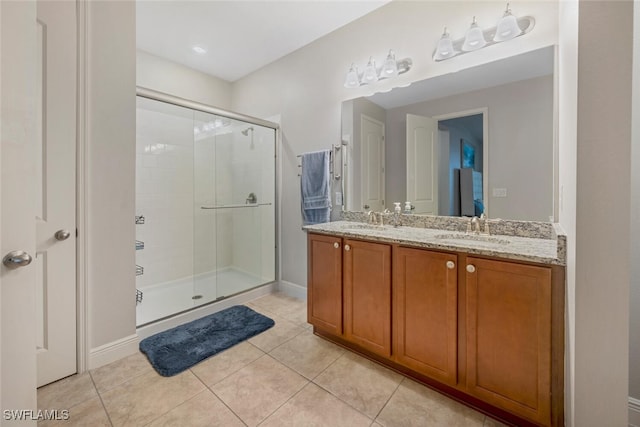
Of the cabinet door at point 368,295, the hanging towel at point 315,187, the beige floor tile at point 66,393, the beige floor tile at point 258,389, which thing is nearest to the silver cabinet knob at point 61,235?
the beige floor tile at point 66,393

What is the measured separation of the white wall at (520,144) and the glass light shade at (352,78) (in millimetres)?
846

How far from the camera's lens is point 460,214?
1868mm

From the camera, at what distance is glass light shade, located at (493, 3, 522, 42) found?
5.26 ft

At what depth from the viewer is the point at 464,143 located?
186cm

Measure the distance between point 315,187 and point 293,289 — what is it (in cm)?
119

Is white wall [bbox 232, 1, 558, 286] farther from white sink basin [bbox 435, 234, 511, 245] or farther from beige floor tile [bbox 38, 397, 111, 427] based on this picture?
beige floor tile [bbox 38, 397, 111, 427]

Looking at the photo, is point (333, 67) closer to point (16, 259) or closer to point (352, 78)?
point (352, 78)

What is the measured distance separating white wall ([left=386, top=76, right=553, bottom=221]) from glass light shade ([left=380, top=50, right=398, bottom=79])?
533 millimetres

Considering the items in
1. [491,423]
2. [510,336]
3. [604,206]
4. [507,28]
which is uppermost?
[507,28]

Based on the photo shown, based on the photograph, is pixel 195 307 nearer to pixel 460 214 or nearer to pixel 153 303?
pixel 153 303

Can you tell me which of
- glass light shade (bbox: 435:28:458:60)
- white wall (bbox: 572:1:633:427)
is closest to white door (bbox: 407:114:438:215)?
glass light shade (bbox: 435:28:458:60)

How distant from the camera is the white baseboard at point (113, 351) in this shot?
1.70m

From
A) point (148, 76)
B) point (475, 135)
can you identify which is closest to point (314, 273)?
point (475, 135)

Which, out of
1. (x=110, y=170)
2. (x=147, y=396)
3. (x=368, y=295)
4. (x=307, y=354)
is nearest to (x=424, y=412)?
(x=368, y=295)
